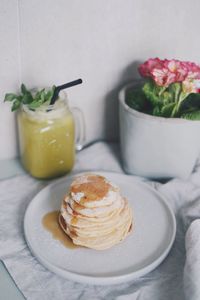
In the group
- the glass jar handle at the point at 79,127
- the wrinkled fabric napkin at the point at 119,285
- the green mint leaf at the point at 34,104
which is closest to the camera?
the wrinkled fabric napkin at the point at 119,285

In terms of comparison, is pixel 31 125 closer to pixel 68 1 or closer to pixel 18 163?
pixel 18 163

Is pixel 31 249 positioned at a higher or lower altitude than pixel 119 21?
lower

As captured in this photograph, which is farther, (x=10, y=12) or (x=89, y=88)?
(x=89, y=88)

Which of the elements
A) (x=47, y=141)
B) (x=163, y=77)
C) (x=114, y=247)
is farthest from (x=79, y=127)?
(x=114, y=247)

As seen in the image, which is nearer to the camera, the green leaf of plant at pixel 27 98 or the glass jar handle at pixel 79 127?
the green leaf of plant at pixel 27 98

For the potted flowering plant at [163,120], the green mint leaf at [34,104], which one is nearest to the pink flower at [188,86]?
the potted flowering plant at [163,120]

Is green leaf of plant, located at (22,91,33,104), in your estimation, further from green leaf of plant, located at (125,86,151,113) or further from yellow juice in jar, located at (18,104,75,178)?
green leaf of plant, located at (125,86,151,113)

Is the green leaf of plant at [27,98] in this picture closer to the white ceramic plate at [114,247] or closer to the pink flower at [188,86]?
the white ceramic plate at [114,247]

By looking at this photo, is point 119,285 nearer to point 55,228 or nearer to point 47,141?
point 55,228

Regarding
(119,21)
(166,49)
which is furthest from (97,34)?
(166,49)
